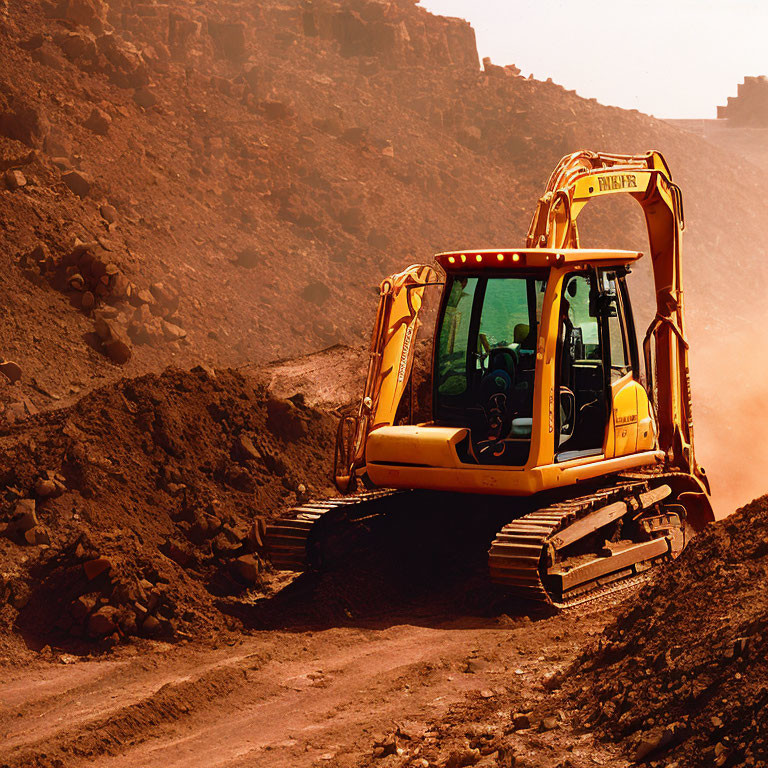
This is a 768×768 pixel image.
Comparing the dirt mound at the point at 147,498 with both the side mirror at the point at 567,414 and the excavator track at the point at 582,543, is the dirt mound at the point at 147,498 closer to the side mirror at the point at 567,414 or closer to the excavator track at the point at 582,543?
the excavator track at the point at 582,543

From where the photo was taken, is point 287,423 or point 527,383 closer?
point 527,383

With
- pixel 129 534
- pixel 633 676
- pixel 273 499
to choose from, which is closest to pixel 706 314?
pixel 273 499

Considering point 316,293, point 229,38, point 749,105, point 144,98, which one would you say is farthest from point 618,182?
point 749,105

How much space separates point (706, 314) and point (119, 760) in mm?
31055

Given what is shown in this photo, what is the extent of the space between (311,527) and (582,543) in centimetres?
225

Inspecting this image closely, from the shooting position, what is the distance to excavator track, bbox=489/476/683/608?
731 cm

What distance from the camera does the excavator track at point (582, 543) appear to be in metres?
7.31

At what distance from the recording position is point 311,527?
8.37 metres

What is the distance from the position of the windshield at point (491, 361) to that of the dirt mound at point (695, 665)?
2.03m

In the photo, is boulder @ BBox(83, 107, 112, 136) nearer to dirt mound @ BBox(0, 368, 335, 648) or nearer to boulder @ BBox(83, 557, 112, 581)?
dirt mound @ BBox(0, 368, 335, 648)

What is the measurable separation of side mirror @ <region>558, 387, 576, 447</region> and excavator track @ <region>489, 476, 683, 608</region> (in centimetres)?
54

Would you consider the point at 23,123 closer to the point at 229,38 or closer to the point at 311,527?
the point at 229,38

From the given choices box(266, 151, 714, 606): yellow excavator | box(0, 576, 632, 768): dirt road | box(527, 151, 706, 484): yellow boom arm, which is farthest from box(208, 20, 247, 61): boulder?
box(0, 576, 632, 768): dirt road

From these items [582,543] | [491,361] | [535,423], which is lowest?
[582,543]
